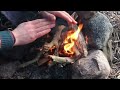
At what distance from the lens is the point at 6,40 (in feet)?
6.37

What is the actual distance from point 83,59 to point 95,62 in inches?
3.4

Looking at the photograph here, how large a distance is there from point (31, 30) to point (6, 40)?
191mm

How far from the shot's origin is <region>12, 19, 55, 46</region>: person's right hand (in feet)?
6.60

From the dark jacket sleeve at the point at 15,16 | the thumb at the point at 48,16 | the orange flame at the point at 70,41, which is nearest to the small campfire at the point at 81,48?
the orange flame at the point at 70,41

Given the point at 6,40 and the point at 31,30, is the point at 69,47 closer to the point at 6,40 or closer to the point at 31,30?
the point at 31,30

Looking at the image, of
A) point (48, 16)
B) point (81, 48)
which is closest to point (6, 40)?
point (48, 16)

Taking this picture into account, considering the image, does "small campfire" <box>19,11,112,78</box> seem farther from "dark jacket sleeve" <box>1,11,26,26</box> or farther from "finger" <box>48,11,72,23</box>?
"dark jacket sleeve" <box>1,11,26,26</box>

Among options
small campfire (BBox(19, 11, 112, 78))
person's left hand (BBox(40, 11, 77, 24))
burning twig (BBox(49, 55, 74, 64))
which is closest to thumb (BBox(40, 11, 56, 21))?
person's left hand (BBox(40, 11, 77, 24))

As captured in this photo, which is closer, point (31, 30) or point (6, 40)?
point (6, 40)

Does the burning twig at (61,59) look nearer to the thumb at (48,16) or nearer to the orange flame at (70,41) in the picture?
the orange flame at (70,41)

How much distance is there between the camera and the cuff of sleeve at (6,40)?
1.94 meters
